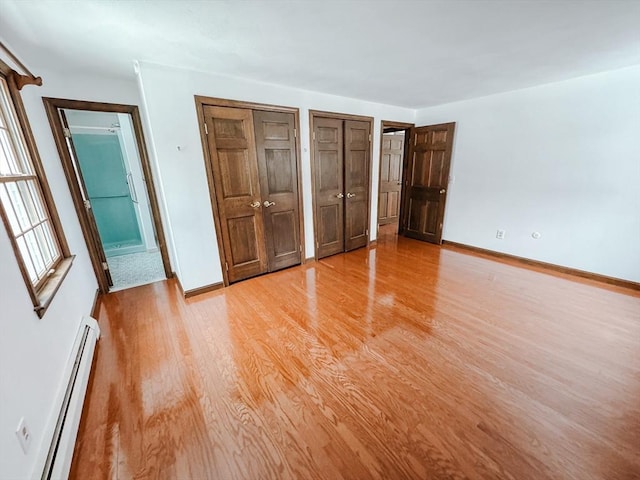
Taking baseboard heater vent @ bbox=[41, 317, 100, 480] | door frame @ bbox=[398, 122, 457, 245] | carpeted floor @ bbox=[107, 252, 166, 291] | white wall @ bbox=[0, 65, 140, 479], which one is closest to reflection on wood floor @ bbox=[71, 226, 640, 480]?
baseboard heater vent @ bbox=[41, 317, 100, 480]

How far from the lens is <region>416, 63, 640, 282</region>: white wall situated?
2.70 m

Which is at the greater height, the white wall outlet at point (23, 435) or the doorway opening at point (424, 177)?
the doorway opening at point (424, 177)

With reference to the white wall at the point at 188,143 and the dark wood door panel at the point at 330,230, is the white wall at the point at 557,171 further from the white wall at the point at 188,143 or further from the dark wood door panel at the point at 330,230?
the white wall at the point at 188,143

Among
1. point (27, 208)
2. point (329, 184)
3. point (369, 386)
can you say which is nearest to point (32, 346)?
point (27, 208)

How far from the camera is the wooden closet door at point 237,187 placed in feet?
8.79

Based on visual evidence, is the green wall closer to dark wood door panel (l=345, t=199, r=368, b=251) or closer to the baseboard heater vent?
the baseboard heater vent

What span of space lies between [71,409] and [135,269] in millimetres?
2714

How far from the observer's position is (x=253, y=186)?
117 inches

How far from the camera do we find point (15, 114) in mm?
1827

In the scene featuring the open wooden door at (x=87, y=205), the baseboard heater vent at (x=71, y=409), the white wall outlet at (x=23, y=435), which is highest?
the open wooden door at (x=87, y=205)

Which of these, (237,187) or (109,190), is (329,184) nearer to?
(237,187)

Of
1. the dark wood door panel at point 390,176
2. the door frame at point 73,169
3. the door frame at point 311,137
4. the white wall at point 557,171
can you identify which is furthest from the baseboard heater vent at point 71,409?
the dark wood door panel at point 390,176

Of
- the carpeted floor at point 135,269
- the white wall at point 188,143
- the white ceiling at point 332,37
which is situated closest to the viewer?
the white ceiling at point 332,37

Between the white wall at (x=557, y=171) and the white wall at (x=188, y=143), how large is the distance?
86.7 inches
